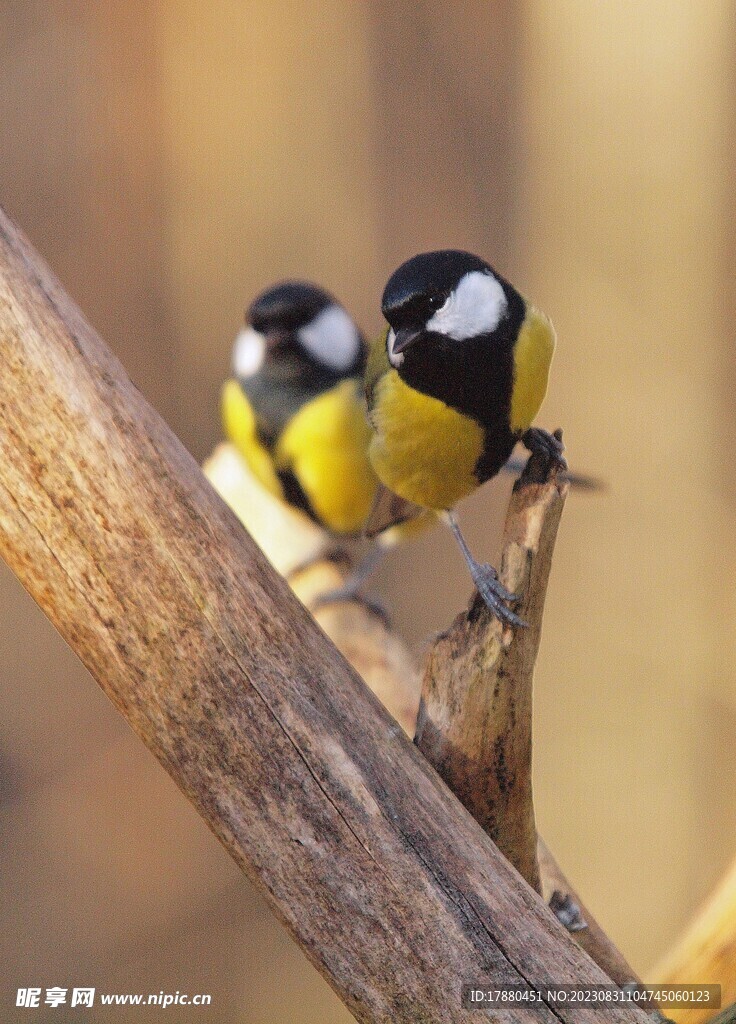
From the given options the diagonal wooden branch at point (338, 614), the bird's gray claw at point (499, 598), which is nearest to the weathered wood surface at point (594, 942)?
the diagonal wooden branch at point (338, 614)

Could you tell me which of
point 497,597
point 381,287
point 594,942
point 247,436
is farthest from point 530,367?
point 381,287

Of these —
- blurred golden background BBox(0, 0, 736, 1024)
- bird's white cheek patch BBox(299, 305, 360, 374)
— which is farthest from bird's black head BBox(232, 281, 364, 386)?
blurred golden background BBox(0, 0, 736, 1024)

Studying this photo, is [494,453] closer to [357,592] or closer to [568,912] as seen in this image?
[568,912]

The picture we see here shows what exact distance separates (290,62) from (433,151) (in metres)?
0.24

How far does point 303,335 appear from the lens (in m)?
1.02

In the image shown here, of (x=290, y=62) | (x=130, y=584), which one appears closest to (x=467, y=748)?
(x=130, y=584)

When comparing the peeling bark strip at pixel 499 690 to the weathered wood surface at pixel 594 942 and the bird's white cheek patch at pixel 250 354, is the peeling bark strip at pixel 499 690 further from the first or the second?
the bird's white cheek patch at pixel 250 354

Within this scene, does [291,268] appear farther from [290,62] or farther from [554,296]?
[554,296]

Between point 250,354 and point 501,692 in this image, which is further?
point 250,354

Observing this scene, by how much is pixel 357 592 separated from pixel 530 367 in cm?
53

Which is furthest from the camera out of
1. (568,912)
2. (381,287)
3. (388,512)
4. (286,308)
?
(381,287)

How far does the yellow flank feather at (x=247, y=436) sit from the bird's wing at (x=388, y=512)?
0.26 metres

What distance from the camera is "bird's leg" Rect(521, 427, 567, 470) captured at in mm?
622

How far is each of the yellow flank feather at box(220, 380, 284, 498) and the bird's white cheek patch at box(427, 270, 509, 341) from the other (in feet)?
1.64
